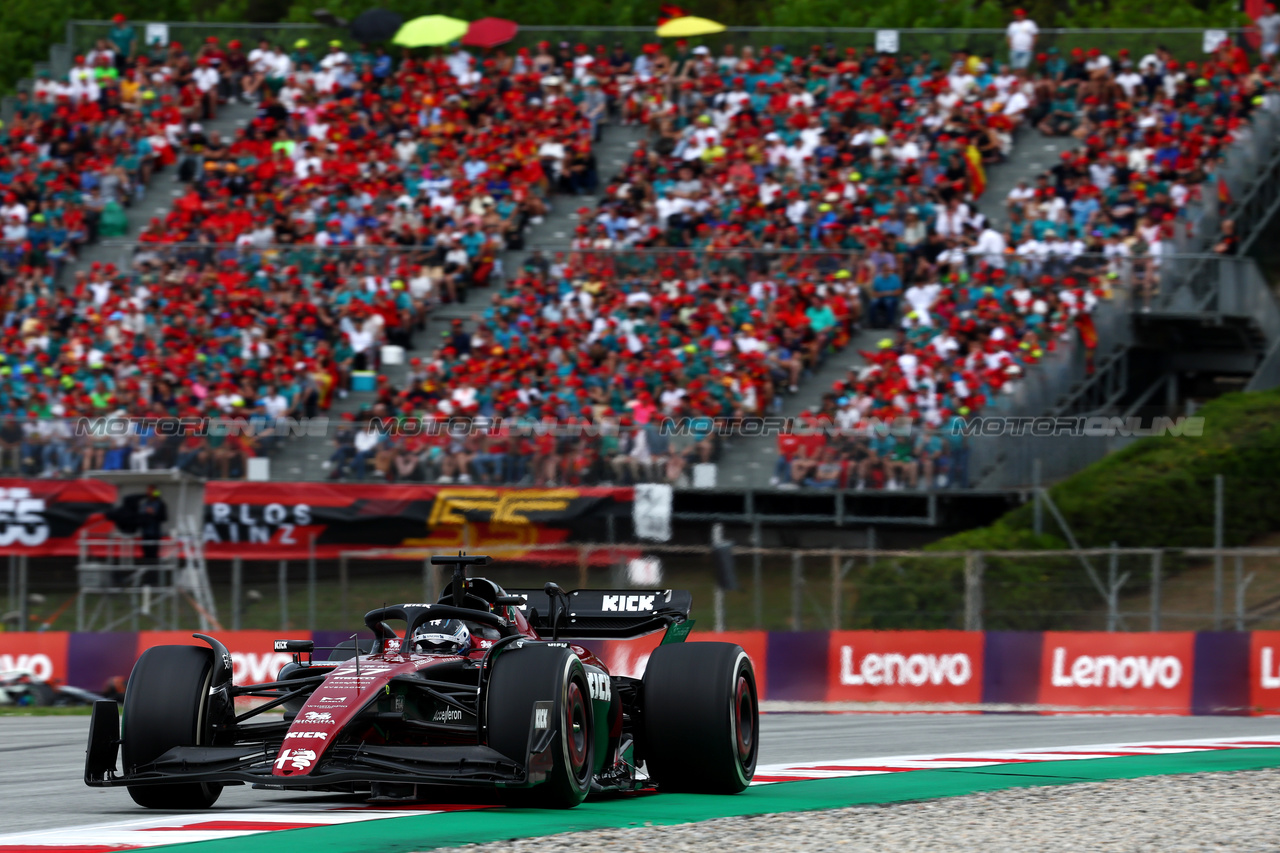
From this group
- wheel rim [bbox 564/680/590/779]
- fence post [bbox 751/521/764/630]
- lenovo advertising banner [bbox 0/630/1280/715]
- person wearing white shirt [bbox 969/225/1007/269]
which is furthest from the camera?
person wearing white shirt [bbox 969/225/1007/269]

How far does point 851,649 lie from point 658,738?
11114 mm

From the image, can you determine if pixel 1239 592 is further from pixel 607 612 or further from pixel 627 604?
pixel 607 612

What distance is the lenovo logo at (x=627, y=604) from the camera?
10.7m

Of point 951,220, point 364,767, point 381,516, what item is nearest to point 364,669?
point 364,767

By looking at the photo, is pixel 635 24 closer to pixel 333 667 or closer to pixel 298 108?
pixel 298 108

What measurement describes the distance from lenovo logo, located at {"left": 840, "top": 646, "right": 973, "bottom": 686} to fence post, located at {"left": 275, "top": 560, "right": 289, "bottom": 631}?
6.89 m

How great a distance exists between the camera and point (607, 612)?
10.6m

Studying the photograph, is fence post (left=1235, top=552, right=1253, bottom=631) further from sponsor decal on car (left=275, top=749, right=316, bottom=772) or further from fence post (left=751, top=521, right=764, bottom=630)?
sponsor decal on car (left=275, top=749, right=316, bottom=772)

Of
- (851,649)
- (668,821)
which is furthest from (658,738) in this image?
(851,649)

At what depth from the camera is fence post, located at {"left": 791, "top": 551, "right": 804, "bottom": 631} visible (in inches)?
846

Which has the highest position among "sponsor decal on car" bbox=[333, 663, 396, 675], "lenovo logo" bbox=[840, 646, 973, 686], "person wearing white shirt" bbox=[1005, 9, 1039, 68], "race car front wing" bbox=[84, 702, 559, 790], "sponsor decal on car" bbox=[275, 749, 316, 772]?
"person wearing white shirt" bbox=[1005, 9, 1039, 68]

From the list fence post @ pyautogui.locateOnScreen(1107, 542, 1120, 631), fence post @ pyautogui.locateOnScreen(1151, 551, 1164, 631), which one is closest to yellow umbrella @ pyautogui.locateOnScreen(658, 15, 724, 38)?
fence post @ pyautogui.locateOnScreen(1107, 542, 1120, 631)

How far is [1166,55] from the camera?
97.7ft

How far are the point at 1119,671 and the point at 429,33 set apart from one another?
1903 centimetres
